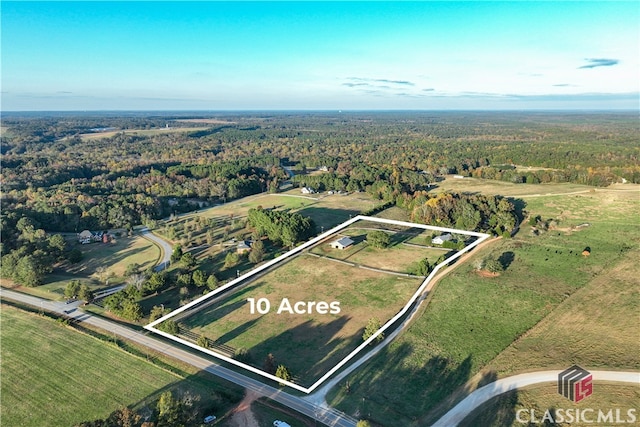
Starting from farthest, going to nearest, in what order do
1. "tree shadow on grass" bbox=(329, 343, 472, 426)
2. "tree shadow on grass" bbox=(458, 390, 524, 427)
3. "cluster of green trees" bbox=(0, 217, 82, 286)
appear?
"cluster of green trees" bbox=(0, 217, 82, 286)
"tree shadow on grass" bbox=(329, 343, 472, 426)
"tree shadow on grass" bbox=(458, 390, 524, 427)

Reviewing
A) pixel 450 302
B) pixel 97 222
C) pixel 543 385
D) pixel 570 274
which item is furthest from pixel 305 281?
pixel 97 222

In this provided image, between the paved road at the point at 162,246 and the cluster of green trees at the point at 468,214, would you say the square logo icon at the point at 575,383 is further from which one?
the paved road at the point at 162,246

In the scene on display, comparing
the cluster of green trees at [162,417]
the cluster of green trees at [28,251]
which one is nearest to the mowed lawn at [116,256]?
the cluster of green trees at [28,251]

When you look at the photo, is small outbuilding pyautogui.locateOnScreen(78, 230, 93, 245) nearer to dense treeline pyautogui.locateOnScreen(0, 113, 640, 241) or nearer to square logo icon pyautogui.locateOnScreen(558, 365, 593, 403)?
dense treeline pyautogui.locateOnScreen(0, 113, 640, 241)

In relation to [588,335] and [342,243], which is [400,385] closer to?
[588,335]

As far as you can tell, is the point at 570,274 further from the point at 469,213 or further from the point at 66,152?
the point at 66,152

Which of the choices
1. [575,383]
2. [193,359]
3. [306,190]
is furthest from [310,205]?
[575,383]

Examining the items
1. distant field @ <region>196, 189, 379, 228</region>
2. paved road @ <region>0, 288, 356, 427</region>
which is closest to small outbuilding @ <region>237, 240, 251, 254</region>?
distant field @ <region>196, 189, 379, 228</region>
